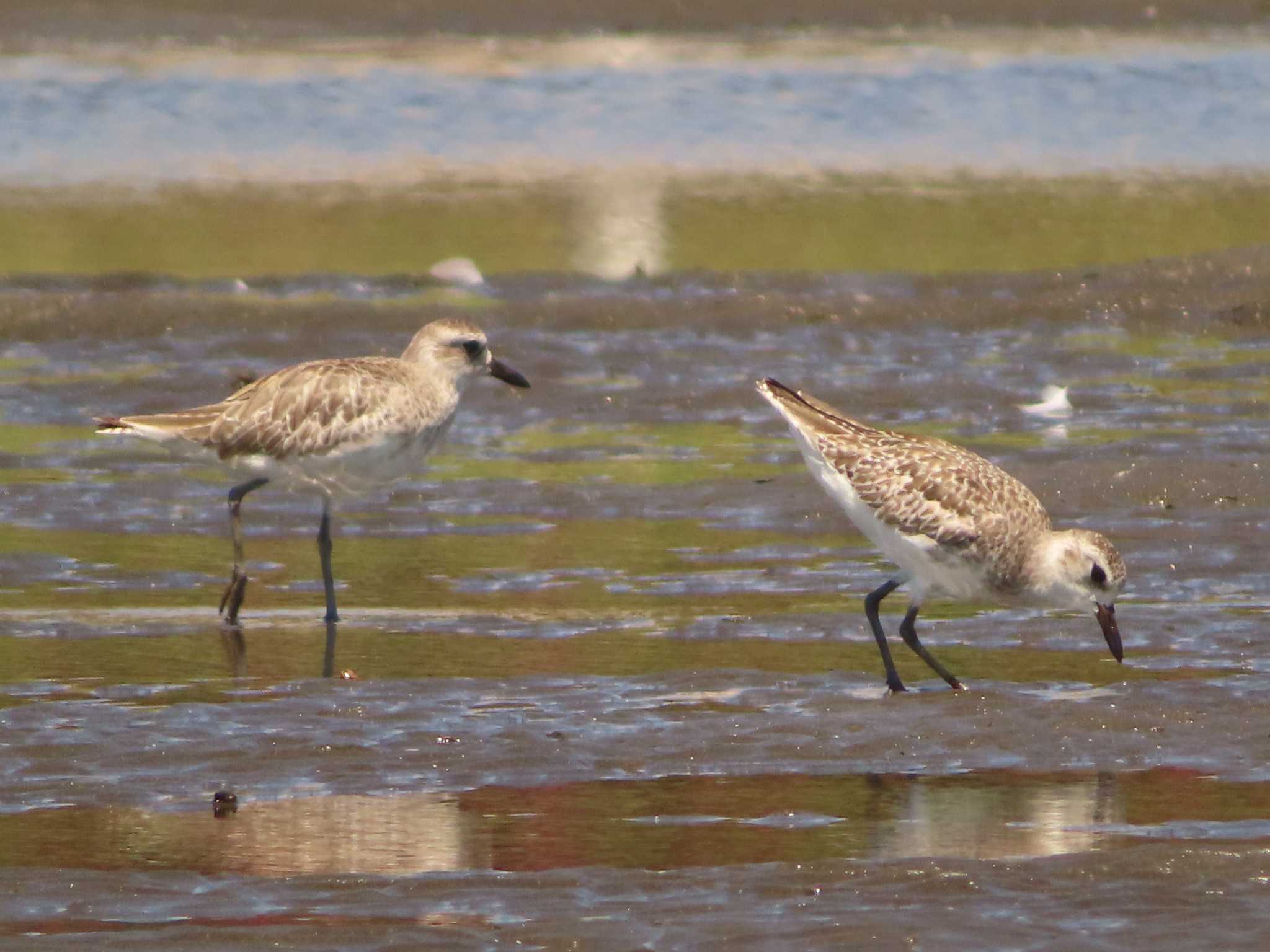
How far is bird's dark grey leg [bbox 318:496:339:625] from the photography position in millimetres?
9508

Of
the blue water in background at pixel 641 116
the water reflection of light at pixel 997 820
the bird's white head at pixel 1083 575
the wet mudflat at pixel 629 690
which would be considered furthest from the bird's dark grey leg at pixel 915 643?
the blue water in background at pixel 641 116

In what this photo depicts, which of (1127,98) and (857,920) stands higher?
(1127,98)

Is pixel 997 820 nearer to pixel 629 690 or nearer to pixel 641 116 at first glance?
pixel 629 690

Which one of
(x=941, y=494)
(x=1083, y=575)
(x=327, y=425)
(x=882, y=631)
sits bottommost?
(x=882, y=631)

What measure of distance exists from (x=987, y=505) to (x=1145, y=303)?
966 cm

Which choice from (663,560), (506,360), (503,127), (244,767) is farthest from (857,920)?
(503,127)

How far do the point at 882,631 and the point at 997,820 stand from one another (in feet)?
6.22

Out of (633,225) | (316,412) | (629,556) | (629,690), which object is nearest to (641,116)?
(633,225)

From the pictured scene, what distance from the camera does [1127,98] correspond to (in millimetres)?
28281

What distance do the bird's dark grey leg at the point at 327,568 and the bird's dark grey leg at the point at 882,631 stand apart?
2.17 m

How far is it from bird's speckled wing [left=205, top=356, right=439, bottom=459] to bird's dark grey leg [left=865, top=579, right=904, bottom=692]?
2.32m

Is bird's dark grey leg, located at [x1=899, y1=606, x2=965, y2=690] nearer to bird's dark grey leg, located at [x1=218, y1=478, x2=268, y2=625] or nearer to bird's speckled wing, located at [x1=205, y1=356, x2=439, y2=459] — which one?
bird's speckled wing, located at [x1=205, y1=356, x2=439, y2=459]

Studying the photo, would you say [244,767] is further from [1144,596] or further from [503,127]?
[503,127]

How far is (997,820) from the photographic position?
6695mm
